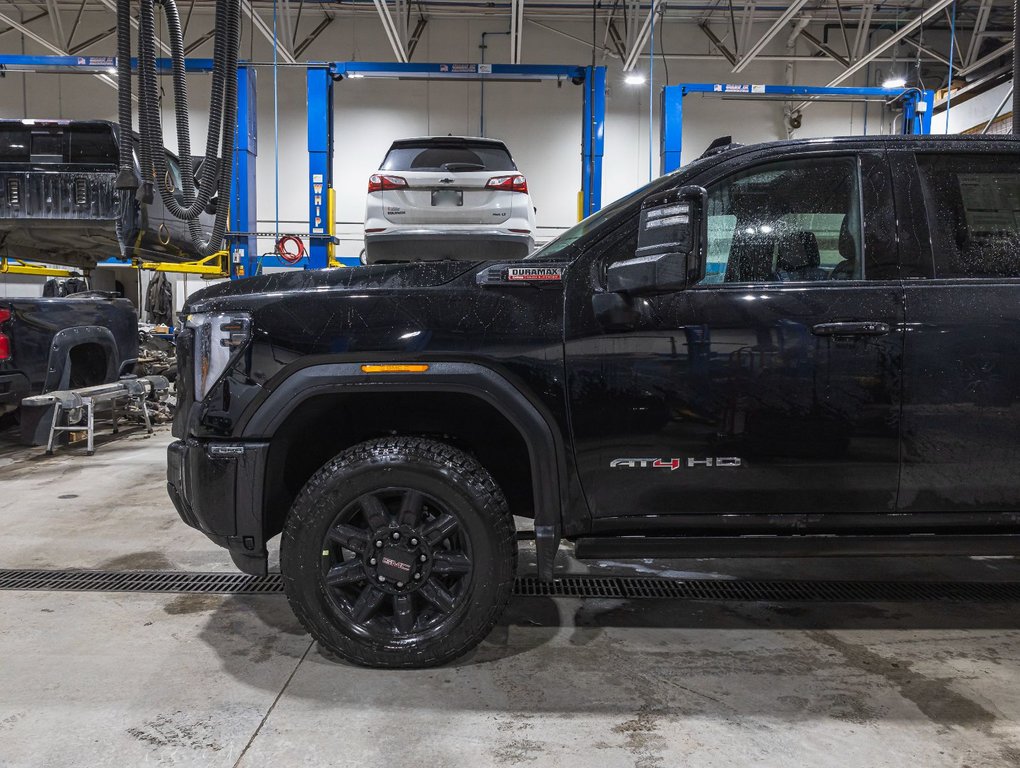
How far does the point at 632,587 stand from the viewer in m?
3.23

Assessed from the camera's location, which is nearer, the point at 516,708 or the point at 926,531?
the point at 516,708

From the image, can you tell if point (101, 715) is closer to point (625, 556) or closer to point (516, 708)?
point (516, 708)

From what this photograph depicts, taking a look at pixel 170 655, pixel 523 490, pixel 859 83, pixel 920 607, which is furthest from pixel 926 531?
pixel 859 83

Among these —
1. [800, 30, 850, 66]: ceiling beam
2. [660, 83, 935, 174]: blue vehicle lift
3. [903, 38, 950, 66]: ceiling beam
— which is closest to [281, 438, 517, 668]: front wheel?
[660, 83, 935, 174]: blue vehicle lift

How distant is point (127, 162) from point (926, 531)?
14.2 ft

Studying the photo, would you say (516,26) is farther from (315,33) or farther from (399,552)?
(399,552)

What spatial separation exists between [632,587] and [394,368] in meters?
1.67

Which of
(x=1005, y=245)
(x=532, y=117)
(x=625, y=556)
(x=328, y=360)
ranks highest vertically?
(x=532, y=117)

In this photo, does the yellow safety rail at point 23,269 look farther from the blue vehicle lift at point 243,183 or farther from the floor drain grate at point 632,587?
the floor drain grate at point 632,587

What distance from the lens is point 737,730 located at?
6.75ft

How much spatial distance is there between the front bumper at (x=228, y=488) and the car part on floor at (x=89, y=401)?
4455 mm

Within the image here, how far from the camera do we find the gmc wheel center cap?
2.34 m

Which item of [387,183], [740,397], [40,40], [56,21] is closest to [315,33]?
[56,21]

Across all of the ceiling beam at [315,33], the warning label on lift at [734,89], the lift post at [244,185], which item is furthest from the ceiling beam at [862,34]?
the lift post at [244,185]
